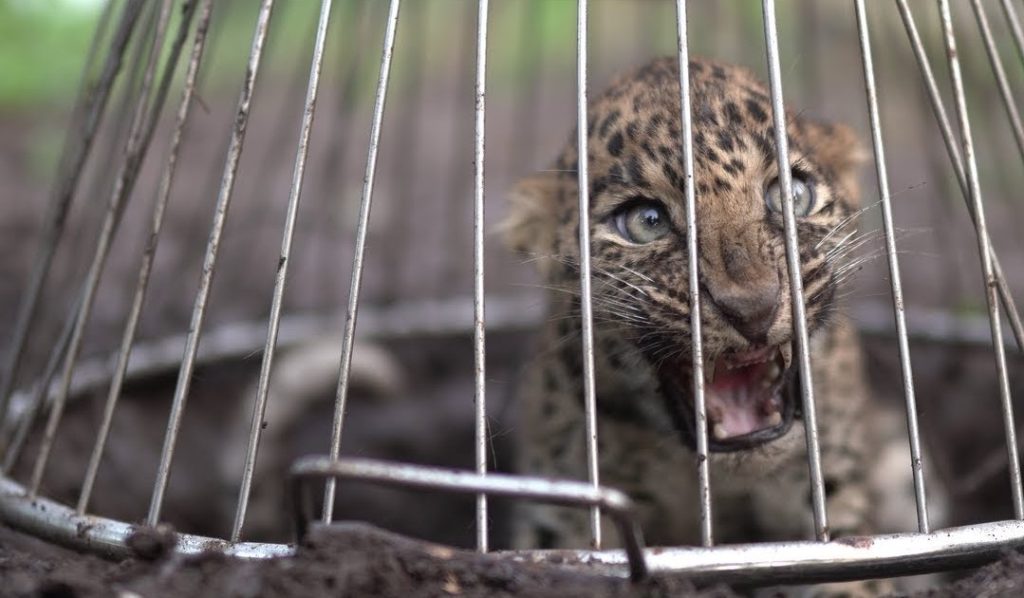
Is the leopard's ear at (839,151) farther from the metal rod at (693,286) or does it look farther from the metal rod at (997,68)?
the metal rod at (693,286)

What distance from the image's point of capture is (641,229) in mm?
2973

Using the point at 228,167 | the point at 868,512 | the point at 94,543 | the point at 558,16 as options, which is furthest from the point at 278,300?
the point at 558,16

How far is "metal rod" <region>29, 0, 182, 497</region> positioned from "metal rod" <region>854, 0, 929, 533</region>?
157cm

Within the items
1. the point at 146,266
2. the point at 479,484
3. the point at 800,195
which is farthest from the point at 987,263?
the point at 146,266

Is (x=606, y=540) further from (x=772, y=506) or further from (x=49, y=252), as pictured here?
(x=49, y=252)

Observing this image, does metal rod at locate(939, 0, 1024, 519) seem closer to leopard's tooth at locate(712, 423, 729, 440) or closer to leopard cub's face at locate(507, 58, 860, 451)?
leopard cub's face at locate(507, 58, 860, 451)

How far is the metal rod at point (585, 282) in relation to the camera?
2.22 metres

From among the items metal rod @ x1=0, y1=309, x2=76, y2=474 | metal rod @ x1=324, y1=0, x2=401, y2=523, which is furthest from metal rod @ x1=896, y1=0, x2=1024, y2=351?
metal rod @ x1=0, y1=309, x2=76, y2=474

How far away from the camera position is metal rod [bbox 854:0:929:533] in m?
2.29

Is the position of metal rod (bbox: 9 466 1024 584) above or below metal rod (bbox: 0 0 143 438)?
below

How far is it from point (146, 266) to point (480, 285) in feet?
2.55

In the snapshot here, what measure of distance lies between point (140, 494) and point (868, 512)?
9.50 feet

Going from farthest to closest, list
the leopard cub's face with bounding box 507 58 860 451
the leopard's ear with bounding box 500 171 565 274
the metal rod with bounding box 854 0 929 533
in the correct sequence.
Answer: the leopard's ear with bounding box 500 171 565 274 < the leopard cub's face with bounding box 507 58 860 451 < the metal rod with bounding box 854 0 929 533

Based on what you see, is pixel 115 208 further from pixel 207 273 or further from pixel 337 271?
pixel 337 271
